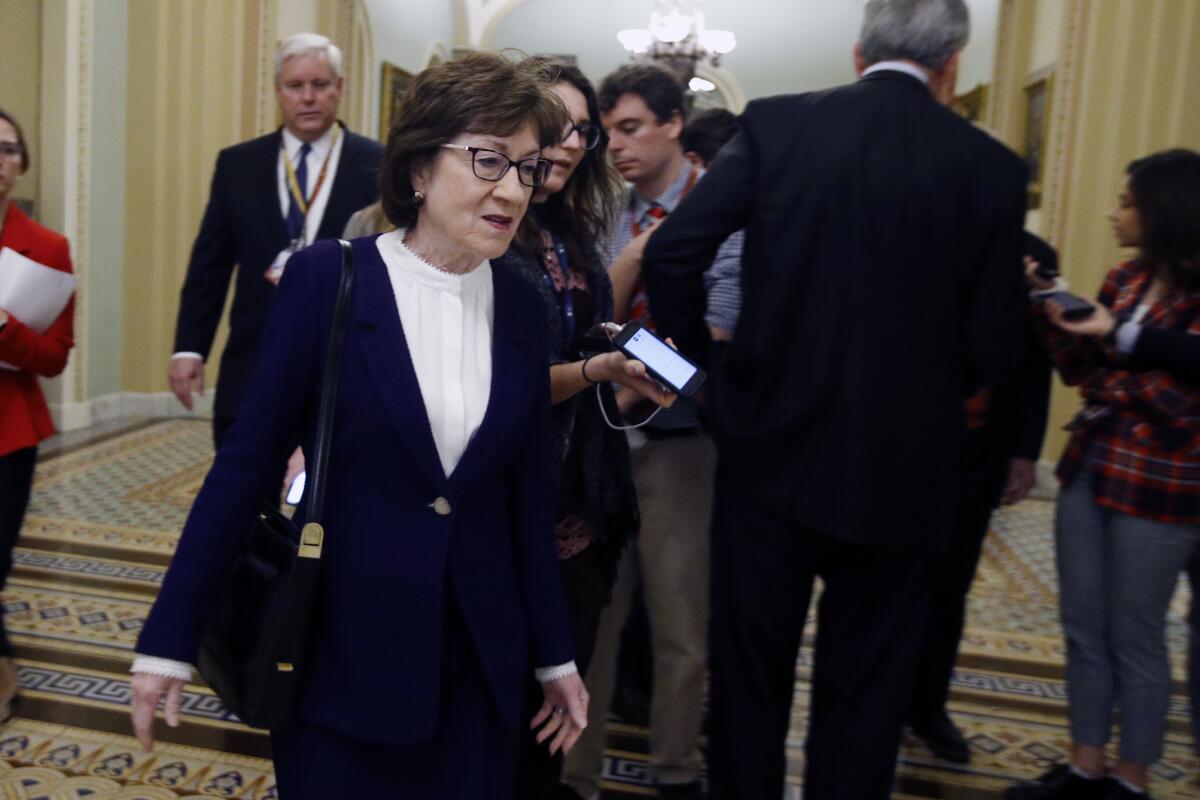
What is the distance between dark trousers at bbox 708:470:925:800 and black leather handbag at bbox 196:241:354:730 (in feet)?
3.31

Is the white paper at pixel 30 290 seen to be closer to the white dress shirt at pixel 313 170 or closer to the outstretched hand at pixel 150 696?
the white dress shirt at pixel 313 170

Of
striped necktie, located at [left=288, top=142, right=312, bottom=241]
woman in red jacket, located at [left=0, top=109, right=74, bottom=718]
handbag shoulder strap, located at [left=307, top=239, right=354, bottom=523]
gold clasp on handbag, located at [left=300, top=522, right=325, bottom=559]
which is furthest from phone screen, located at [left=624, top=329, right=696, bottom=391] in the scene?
woman in red jacket, located at [left=0, top=109, right=74, bottom=718]

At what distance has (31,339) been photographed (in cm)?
305

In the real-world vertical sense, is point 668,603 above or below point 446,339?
below

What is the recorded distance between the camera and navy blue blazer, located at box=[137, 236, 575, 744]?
59.6 inches

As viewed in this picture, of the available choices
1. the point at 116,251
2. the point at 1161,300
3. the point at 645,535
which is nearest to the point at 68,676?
the point at 645,535

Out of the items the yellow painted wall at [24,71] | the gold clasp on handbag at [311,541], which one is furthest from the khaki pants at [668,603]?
the yellow painted wall at [24,71]

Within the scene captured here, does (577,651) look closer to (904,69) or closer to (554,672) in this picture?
(554,672)

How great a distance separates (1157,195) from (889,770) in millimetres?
1532

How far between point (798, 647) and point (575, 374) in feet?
2.46

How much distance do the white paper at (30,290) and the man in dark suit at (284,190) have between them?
1.56 ft

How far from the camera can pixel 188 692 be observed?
3627 millimetres

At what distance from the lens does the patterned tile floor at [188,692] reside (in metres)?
3.06

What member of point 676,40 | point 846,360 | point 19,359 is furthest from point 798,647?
point 676,40
